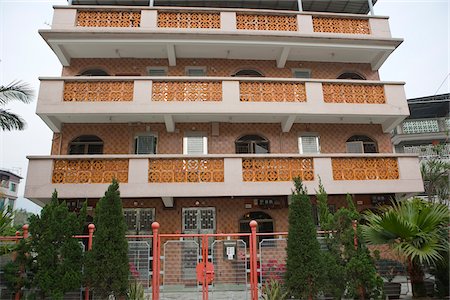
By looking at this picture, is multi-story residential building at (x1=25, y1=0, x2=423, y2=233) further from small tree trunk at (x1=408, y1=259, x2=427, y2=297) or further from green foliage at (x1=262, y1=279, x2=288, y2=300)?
small tree trunk at (x1=408, y1=259, x2=427, y2=297)

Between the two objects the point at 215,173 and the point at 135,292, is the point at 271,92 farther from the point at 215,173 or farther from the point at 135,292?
Result: the point at 135,292

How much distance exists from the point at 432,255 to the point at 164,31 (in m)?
12.1

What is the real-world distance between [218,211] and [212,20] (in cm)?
827

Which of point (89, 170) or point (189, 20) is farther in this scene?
point (189, 20)

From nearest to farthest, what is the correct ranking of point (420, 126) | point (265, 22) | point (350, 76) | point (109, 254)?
point (109, 254) → point (265, 22) → point (350, 76) → point (420, 126)

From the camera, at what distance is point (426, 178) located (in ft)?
72.2

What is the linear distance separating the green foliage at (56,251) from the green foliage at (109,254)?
45 centimetres

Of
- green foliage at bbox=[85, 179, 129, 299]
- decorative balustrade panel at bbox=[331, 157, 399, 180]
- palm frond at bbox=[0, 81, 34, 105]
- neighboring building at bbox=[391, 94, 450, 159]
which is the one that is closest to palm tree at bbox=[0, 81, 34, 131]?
palm frond at bbox=[0, 81, 34, 105]

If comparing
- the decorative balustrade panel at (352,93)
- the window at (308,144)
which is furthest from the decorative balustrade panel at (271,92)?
the window at (308,144)

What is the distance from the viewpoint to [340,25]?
51.0ft

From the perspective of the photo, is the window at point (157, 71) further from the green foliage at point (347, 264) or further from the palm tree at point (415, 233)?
the palm tree at point (415, 233)

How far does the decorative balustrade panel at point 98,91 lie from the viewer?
44.2 feet

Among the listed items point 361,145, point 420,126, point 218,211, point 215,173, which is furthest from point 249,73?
point 420,126

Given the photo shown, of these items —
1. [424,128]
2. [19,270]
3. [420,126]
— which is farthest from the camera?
[420,126]
